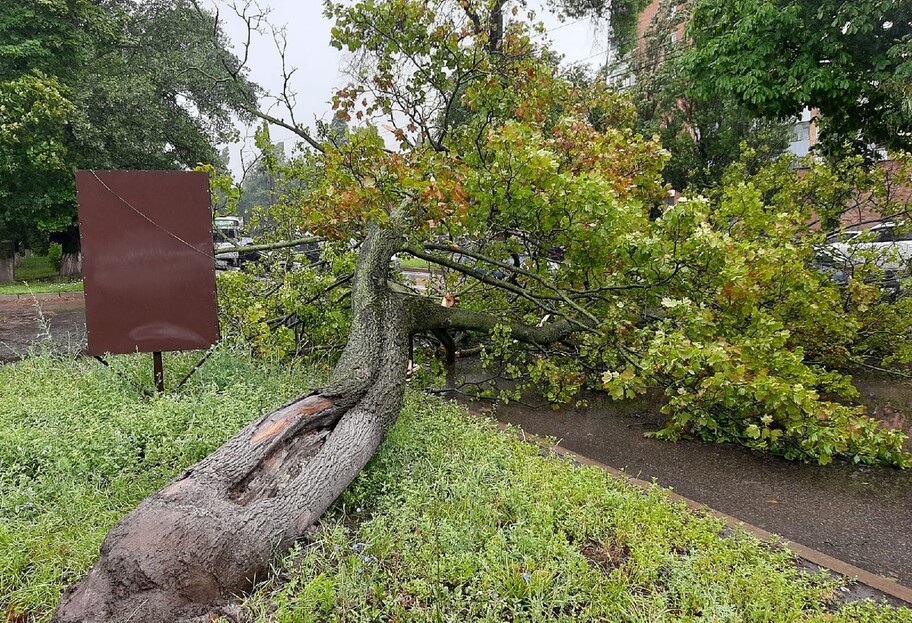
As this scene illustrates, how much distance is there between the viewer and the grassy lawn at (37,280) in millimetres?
13867

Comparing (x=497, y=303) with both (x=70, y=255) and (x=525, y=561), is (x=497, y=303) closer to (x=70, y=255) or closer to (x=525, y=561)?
(x=525, y=561)

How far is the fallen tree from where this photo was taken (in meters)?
2.19

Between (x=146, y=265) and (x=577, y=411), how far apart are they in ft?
12.6

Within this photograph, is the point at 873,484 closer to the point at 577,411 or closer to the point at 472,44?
the point at 577,411

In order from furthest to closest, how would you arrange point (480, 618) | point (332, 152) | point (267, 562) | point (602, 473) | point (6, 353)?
point (6, 353) → point (332, 152) → point (602, 473) → point (267, 562) → point (480, 618)

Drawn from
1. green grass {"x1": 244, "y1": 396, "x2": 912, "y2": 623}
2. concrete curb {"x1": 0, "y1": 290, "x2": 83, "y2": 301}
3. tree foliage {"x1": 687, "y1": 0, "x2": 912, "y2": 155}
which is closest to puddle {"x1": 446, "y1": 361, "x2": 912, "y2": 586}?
green grass {"x1": 244, "y1": 396, "x2": 912, "y2": 623}

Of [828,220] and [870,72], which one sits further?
[870,72]

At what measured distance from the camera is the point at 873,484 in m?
3.72

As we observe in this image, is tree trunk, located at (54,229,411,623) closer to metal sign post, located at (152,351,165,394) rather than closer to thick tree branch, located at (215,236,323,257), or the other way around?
metal sign post, located at (152,351,165,394)

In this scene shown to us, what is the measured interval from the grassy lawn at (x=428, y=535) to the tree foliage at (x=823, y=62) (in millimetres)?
6785

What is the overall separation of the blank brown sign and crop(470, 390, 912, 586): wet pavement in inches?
109

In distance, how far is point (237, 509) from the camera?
89.5 inches

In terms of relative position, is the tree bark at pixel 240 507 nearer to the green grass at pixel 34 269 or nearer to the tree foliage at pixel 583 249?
the tree foliage at pixel 583 249

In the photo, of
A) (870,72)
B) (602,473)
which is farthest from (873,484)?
(870,72)
